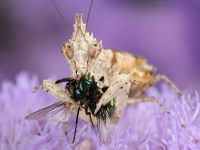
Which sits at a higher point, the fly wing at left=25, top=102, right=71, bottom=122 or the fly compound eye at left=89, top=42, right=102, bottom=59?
the fly compound eye at left=89, top=42, right=102, bottom=59

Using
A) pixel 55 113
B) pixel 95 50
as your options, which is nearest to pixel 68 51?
pixel 95 50

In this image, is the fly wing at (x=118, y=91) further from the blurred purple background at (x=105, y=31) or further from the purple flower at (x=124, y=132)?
the blurred purple background at (x=105, y=31)

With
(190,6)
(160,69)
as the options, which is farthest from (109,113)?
(190,6)

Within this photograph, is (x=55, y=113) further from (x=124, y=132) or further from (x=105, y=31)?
(x=105, y=31)

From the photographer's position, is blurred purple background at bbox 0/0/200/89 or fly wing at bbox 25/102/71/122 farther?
blurred purple background at bbox 0/0/200/89

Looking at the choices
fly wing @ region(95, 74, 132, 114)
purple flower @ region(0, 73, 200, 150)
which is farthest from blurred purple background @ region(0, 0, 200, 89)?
fly wing @ region(95, 74, 132, 114)

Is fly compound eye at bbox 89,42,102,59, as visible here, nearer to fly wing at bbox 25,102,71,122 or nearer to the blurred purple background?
fly wing at bbox 25,102,71,122
